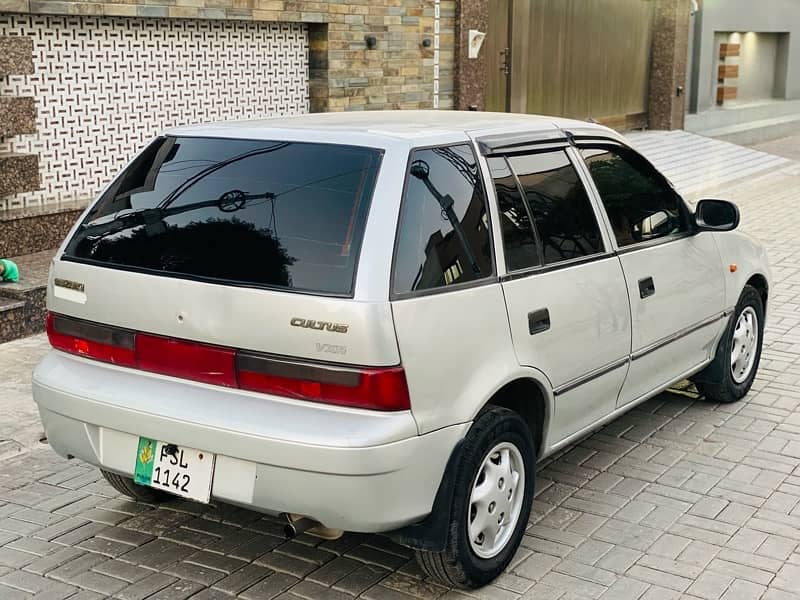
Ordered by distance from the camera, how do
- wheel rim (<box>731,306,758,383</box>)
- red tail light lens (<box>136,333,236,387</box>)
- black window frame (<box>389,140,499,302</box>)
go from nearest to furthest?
black window frame (<box>389,140,499,302</box>) < red tail light lens (<box>136,333,236,387</box>) < wheel rim (<box>731,306,758,383</box>)

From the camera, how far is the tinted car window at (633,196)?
490cm

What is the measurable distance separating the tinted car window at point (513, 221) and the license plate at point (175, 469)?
4.41ft

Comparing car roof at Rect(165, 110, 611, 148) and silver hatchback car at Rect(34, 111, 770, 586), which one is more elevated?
car roof at Rect(165, 110, 611, 148)

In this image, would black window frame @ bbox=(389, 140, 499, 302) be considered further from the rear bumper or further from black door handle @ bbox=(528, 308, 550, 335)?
the rear bumper

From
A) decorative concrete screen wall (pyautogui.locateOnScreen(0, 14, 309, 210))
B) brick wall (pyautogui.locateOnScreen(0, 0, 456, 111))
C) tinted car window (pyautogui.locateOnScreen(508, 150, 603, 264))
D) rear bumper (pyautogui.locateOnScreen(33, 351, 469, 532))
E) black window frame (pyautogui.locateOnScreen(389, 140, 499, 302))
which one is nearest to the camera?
rear bumper (pyautogui.locateOnScreen(33, 351, 469, 532))

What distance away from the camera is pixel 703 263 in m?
5.51

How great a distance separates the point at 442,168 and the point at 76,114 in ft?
19.5

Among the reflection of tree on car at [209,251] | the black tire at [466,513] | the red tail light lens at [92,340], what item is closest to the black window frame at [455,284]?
the reflection of tree on car at [209,251]

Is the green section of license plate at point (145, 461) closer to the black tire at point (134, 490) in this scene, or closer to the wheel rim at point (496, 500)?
the black tire at point (134, 490)

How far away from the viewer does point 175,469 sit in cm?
379

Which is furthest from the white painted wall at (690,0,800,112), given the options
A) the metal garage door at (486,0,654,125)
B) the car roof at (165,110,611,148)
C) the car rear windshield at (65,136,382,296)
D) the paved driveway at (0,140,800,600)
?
the car rear windshield at (65,136,382,296)

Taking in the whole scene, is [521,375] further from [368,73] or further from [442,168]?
[368,73]

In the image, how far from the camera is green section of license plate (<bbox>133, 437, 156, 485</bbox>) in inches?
151

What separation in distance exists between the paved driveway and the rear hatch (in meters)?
0.93
